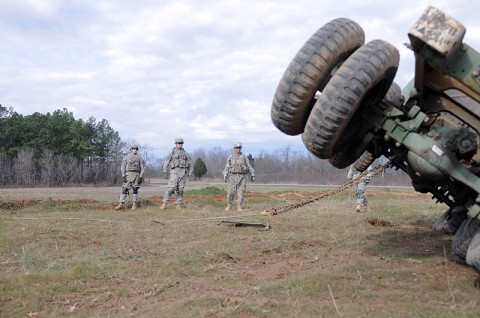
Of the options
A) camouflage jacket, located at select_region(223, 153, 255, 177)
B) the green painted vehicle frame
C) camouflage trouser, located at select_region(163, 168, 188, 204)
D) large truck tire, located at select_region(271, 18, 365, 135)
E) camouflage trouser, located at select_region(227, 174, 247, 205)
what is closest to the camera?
the green painted vehicle frame

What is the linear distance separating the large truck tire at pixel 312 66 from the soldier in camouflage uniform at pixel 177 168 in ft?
32.2

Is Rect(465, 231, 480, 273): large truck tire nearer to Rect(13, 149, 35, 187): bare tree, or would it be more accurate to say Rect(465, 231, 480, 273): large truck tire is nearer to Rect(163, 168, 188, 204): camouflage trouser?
Rect(163, 168, 188, 204): camouflage trouser

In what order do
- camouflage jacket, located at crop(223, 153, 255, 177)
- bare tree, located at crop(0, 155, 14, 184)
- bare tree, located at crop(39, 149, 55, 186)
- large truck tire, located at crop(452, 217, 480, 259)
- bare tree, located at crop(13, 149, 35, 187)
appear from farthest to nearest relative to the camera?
bare tree, located at crop(39, 149, 55, 186), bare tree, located at crop(13, 149, 35, 187), bare tree, located at crop(0, 155, 14, 184), camouflage jacket, located at crop(223, 153, 255, 177), large truck tire, located at crop(452, 217, 480, 259)

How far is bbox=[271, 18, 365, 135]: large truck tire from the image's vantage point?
510 centimetres

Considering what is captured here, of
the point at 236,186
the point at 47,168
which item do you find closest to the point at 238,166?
the point at 236,186

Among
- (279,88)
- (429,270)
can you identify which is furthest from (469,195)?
(279,88)

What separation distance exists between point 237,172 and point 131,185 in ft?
10.8

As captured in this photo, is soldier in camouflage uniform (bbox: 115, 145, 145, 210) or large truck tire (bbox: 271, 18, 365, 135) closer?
large truck tire (bbox: 271, 18, 365, 135)

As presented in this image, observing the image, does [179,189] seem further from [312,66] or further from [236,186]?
[312,66]

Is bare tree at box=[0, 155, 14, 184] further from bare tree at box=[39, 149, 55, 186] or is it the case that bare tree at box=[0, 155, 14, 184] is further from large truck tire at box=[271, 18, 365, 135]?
large truck tire at box=[271, 18, 365, 135]

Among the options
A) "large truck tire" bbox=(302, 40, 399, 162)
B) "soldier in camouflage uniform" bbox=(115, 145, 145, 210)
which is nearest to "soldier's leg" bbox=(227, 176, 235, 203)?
"soldier in camouflage uniform" bbox=(115, 145, 145, 210)

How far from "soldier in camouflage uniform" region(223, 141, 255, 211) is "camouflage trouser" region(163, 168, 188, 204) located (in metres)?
1.40

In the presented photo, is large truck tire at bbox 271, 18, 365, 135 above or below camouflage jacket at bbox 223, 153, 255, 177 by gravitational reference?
above

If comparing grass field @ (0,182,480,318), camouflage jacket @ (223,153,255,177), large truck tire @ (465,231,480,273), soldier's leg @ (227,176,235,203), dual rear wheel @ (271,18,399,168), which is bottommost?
grass field @ (0,182,480,318)
